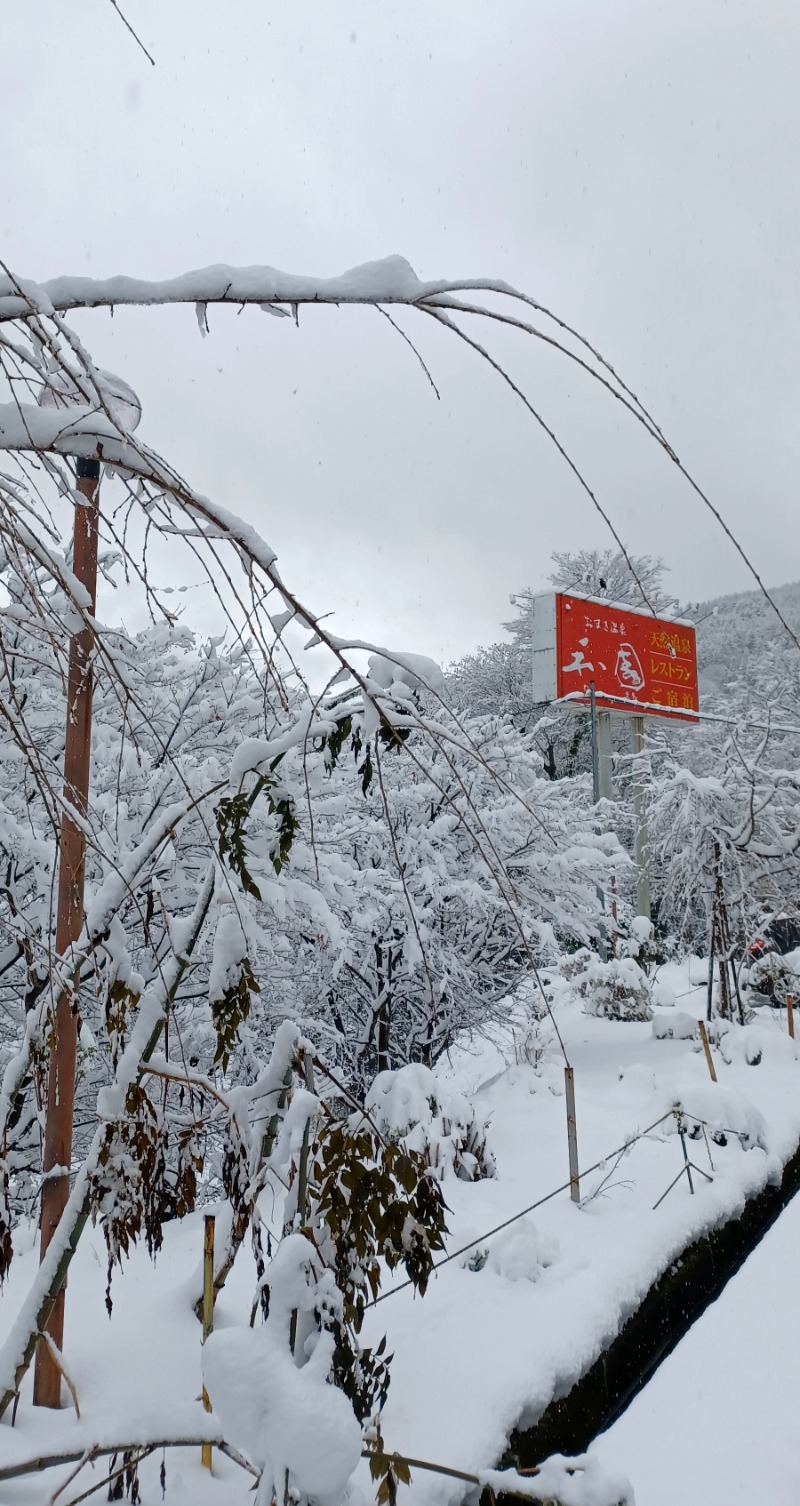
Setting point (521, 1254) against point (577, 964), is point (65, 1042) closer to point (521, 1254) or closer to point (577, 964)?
point (521, 1254)

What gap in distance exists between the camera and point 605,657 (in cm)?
1766

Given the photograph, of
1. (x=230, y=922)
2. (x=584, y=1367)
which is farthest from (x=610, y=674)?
(x=230, y=922)

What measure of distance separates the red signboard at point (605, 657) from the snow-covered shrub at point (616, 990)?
5.51 metres

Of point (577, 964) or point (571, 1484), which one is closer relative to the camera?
point (571, 1484)

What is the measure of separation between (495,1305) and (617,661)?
49.8 ft

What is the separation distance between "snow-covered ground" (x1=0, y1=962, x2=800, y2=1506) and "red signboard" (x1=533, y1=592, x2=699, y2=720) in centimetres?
1036

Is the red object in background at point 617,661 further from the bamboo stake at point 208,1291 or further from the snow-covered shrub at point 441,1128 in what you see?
the bamboo stake at point 208,1291

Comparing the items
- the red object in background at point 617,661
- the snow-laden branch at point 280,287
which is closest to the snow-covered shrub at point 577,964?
the red object in background at point 617,661

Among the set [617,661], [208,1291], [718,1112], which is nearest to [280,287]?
[208,1291]

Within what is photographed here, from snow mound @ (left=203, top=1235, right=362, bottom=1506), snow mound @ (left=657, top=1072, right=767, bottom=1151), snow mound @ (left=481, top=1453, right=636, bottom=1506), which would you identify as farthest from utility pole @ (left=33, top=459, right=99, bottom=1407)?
snow mound @ (left=657, top=1072, right=767, bottom=1151)

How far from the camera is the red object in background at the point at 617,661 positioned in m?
17.0

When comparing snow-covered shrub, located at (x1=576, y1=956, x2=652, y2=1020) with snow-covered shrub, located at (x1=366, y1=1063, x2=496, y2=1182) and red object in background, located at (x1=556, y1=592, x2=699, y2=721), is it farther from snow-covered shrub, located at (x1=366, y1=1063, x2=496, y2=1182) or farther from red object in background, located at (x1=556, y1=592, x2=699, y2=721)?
snow-covered shrub, located at (x1=366, y1=1063, x2=496, y2=1182)

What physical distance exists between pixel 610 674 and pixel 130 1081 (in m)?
16.5

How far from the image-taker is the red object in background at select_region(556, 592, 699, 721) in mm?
17031
